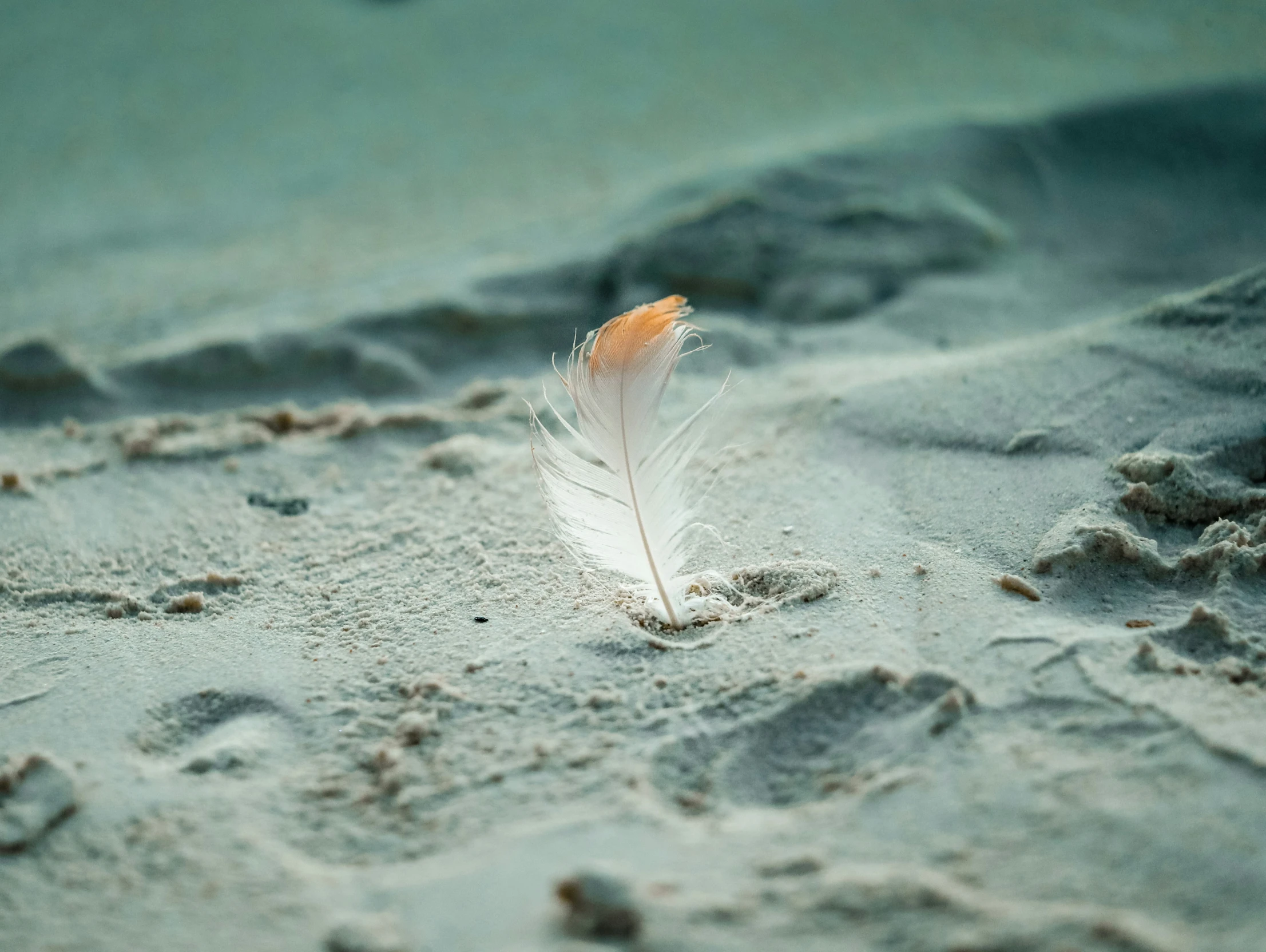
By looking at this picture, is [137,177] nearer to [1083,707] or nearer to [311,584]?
[311,584]

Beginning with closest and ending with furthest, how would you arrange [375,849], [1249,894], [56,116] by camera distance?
[1249,894]
[375,849]
[56,116]

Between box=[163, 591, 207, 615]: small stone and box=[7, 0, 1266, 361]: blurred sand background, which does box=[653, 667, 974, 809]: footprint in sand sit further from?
box=[7, 0, 1266, 361]: blurred sand background

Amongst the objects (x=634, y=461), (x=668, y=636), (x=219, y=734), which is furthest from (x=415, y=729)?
(x=634, y=461)

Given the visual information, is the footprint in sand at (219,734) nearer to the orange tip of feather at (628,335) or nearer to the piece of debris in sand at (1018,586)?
the orange tip of feather at (628,335)

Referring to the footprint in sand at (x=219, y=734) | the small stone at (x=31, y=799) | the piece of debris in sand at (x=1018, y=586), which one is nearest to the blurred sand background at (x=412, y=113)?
the footprint in sand at (x=219, y=734)

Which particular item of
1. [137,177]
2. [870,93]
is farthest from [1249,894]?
[137,177]

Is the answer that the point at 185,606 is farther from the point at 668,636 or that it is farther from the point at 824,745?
the point at 824,745

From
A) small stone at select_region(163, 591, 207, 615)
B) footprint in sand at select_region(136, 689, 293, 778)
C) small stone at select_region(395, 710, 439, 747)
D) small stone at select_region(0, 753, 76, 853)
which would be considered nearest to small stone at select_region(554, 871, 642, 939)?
small stone at select_region(395, 710, 439, 747)

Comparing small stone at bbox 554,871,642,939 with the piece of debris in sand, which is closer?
small stone at bbox 554,871,642,939
